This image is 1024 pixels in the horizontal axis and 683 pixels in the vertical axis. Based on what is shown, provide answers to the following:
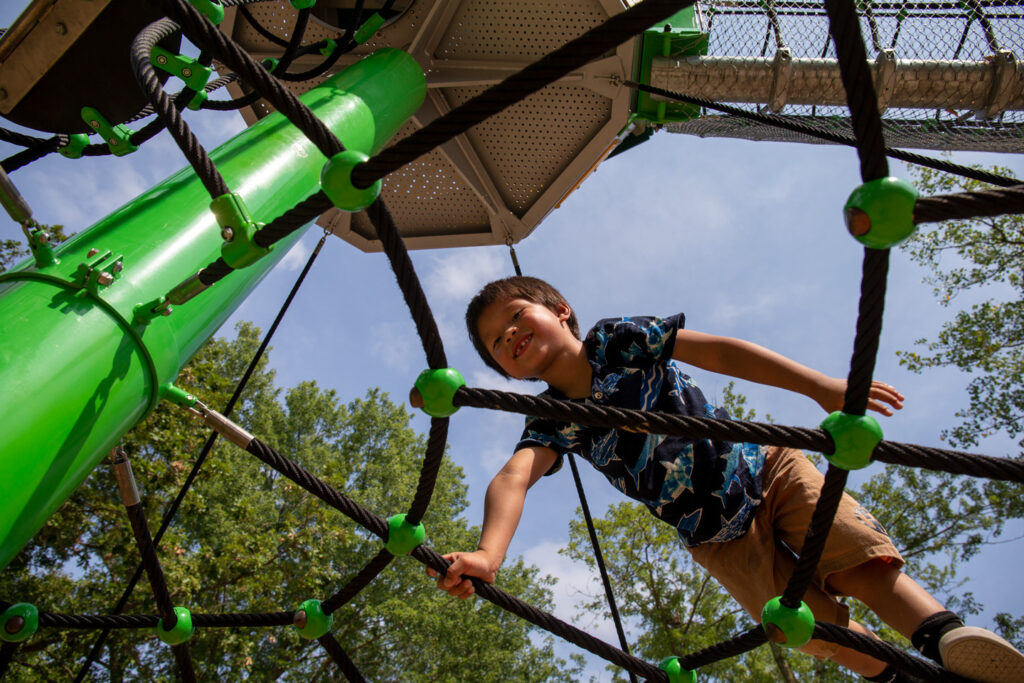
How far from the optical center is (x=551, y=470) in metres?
2.32

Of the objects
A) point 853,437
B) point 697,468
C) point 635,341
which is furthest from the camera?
point 635,341

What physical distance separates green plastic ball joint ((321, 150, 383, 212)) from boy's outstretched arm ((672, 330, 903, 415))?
127 cm

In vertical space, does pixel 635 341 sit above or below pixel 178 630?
above

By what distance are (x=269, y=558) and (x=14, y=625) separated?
6.90m

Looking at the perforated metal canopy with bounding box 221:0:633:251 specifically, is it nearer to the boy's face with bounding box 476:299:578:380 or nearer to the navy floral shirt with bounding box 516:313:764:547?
the boy's face with bounding box 476:299:578:380

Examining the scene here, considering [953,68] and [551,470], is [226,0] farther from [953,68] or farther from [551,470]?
[953,68]

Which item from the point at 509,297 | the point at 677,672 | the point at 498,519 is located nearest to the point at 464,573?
the point at 498,519

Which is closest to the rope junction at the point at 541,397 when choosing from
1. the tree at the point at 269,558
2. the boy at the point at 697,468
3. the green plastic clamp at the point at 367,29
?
the boy at the point at 697,468

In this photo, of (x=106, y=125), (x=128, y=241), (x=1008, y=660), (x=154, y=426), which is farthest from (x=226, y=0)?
(x=154, y=426)

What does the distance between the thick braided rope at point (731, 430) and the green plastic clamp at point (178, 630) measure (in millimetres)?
1225

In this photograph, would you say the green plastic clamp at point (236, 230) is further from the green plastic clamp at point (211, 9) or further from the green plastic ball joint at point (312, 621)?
the green plastic ball joint at point (312, 621)

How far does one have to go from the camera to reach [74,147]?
213cm

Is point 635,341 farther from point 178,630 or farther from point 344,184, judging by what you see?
point 178,630

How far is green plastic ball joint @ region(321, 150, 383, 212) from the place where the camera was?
1.09m
